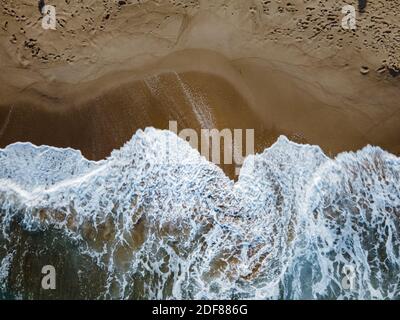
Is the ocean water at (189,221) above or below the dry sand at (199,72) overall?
below

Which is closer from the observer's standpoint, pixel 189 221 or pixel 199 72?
pixel 189 221

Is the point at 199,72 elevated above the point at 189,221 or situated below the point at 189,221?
above

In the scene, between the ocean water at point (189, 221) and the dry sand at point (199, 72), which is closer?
the ocean water at point (189, 221)
